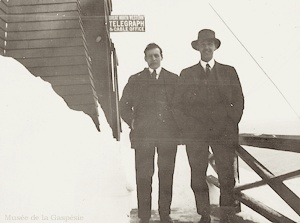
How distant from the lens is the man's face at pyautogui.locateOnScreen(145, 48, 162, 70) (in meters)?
2.24

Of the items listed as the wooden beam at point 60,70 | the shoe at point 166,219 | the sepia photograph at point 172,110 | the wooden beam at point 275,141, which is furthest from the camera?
the wooden beam at point 60,70

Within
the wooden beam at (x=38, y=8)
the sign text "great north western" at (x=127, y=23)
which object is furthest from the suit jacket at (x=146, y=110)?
the wooden beam at (x=38, y=8)

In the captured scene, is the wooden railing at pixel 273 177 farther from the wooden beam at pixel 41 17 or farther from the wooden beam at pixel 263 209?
the wooden beam at pixel 41 17

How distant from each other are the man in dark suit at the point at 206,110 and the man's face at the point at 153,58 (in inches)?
7.6

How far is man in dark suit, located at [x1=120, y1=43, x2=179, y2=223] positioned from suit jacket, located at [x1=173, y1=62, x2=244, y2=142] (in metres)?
0.07

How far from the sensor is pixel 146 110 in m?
2.28

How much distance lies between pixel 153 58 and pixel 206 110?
1.65ft

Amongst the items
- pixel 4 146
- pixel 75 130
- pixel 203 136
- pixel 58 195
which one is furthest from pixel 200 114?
pixel 4 146

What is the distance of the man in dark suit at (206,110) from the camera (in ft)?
7.22

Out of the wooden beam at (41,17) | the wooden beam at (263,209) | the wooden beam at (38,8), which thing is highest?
the wooden beam at (38,8)

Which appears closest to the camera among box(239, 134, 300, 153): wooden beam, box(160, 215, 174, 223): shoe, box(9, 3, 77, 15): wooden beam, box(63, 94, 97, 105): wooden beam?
box(239, 134, 300, 153): wooden beam

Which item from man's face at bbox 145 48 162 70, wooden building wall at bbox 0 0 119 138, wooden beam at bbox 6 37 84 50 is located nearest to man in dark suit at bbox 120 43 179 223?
man's face at bbox 145 48 162 70
